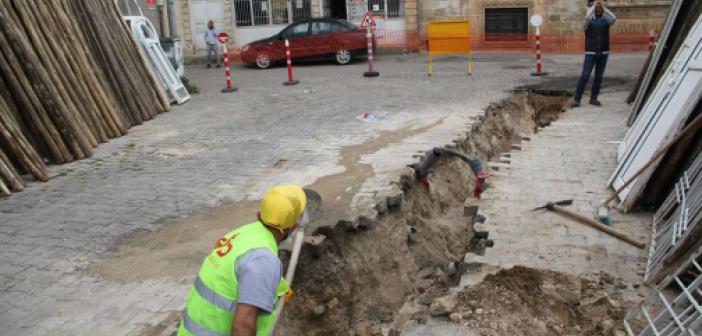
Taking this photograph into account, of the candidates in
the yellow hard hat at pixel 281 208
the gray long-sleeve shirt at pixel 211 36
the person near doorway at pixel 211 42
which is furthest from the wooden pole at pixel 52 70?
the gray long-sleeve shirt at pixel 211 36

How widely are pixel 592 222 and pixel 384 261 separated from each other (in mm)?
2106

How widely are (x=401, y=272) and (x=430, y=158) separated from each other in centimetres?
176

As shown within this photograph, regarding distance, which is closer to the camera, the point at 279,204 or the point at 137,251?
the point at 279,204

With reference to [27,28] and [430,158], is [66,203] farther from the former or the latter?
[430,158]

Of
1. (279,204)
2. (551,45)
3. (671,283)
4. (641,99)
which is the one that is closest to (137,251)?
(279,204)

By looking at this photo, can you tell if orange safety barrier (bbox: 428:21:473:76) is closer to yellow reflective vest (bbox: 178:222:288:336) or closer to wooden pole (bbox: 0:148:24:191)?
wooden pole (bbox: 0:148:24:191)

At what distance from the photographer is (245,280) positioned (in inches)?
104

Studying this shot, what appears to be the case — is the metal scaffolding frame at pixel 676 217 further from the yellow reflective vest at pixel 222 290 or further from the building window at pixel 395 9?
the building window at pixel 395 9

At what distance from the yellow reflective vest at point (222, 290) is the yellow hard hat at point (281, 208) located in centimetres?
7

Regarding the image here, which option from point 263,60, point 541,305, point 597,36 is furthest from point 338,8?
point 541,305

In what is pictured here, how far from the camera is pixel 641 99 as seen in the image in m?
9.42

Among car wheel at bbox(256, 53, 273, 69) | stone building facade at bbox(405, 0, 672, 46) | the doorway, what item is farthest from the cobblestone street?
the doorway

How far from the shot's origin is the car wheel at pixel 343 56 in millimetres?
19281

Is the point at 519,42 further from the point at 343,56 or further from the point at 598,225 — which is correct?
the point at 598,225
